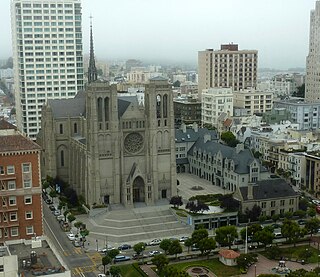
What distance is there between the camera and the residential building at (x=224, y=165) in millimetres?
93438

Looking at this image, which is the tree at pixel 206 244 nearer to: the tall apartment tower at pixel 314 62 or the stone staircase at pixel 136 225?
the stone staircase at pixel 136 225

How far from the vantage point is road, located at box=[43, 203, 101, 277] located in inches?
2559

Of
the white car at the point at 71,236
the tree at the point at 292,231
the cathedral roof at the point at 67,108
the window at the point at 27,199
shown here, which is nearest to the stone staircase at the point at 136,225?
the white car at the point at 71,236

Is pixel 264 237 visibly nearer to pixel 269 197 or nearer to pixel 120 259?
pixel 269 197

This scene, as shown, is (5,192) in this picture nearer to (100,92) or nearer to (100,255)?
(100,255)

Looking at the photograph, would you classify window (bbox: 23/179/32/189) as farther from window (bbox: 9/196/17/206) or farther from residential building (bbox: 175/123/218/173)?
residential building (bbox: 175/123/218/173)

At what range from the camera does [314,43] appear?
17888 cm

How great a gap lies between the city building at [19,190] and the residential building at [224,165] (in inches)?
1786

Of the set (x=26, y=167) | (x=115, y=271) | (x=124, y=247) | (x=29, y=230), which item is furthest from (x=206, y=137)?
(x=29, y=230)

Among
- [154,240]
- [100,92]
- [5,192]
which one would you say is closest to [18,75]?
[100,92]

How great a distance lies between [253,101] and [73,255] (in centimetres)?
10519

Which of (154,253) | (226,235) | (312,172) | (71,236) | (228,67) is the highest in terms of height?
(228,67)

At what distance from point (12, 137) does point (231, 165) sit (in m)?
47.9

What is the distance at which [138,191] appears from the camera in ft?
295
